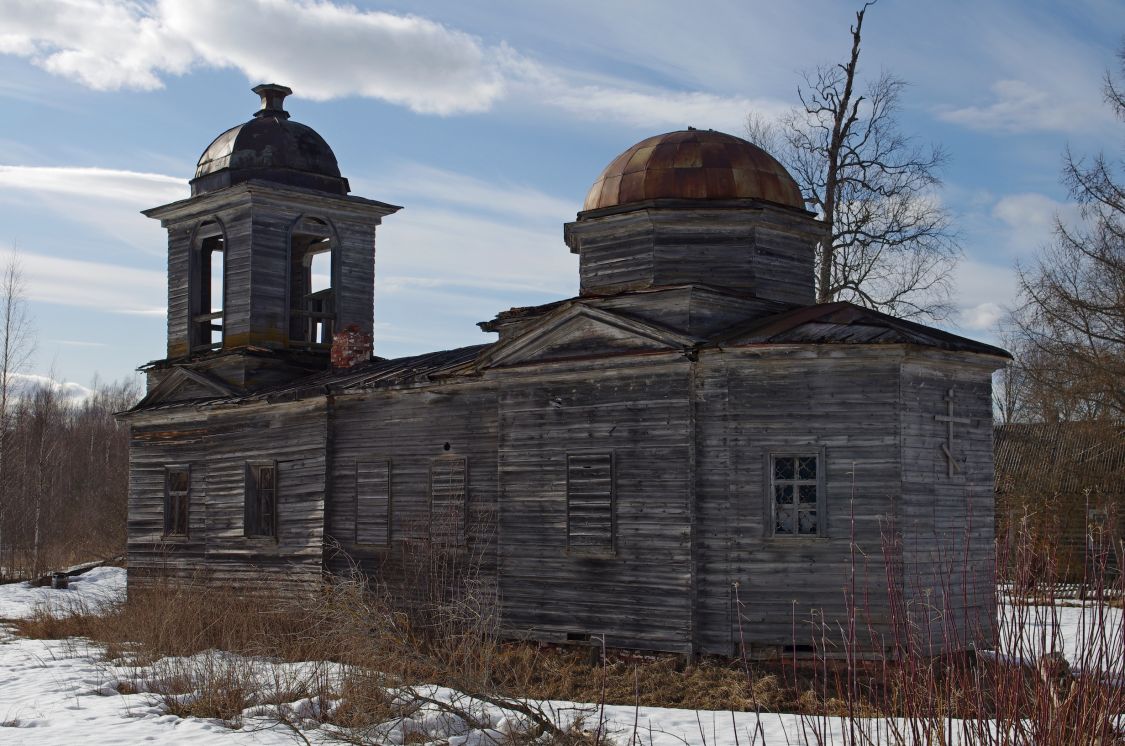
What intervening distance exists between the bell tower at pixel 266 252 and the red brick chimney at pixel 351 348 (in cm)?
25

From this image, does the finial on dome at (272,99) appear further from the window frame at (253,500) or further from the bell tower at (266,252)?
the window frame at (253,500)

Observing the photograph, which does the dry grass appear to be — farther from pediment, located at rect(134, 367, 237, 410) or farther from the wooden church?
pediment, located at rect(134, 367, 237, 410)

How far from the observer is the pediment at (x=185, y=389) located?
22.4m

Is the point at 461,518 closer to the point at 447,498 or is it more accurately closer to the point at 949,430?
the point at 447,498

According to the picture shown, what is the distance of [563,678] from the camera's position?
13445mm

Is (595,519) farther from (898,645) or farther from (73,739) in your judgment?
(898,645)

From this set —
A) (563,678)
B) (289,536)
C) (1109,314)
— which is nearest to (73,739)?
(563,678)

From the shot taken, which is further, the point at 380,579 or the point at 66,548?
the point at 66,548

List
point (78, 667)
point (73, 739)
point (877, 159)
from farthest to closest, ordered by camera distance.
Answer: point (877, 159) → point (78, 667) → point (73, 739)

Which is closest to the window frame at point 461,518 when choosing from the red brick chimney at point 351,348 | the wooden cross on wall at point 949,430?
the red brick chimney at point 351,348

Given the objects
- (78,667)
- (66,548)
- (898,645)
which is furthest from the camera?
(66,548)

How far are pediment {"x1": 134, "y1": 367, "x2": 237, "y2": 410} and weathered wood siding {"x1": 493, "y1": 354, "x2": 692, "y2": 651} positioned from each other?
8249 millimetres

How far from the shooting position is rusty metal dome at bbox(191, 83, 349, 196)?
23.6 meters

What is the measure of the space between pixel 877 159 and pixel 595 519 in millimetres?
15892
